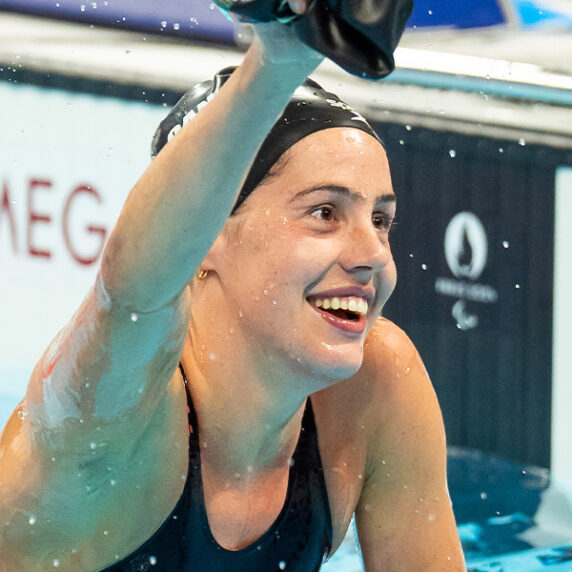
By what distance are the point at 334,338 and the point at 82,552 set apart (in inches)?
17.2

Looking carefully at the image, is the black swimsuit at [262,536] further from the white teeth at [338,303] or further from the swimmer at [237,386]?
the white teeth at [338,303]

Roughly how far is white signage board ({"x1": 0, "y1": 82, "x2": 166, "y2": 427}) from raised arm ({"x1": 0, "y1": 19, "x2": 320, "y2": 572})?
3.69 m

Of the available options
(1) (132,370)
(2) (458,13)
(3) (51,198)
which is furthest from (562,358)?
(1) (132,370)

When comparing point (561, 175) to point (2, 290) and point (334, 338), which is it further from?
point (334, 338)

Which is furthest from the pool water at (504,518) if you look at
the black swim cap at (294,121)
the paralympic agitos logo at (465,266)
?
the black swim cap at (294,121)

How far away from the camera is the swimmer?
3.00ft

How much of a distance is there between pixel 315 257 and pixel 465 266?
391cm

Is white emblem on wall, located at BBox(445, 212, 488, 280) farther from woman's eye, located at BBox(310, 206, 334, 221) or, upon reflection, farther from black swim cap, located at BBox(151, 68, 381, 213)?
woman's eye, located at BBox(310, 206, 334, 221)

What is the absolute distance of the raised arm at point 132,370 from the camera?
833 mm

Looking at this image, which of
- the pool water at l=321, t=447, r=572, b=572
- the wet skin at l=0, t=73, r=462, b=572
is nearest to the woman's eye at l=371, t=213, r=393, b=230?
the wet skin at l=0, t=73, r=462, b=572

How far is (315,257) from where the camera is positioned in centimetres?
120

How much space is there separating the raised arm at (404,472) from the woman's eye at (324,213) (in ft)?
1.18

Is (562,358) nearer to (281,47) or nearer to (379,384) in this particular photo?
(379,384)

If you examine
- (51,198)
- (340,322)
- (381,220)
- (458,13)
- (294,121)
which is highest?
(458,13)
